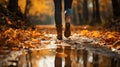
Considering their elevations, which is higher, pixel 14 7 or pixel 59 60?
pixel 14 7

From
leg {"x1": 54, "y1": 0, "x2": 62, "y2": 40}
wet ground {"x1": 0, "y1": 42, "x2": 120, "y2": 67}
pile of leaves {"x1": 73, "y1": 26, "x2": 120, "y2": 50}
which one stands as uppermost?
leg {"x1": 54, "y1": 0, "x2": 62, "y2": 40}

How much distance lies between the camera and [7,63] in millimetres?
4488

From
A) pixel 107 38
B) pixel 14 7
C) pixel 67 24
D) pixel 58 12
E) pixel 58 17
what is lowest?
pixel 107 38

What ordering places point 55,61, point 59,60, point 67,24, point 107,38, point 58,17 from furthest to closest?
point 67,24 < point 58,17 < point 107,38 < point 59,60 < point 55,61

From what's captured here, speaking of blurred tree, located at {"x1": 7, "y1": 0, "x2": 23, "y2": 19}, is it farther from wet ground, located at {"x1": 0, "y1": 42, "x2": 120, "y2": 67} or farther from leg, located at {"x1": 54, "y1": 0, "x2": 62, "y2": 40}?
wet ground, located at {"x1": 0, "y1": 42, "x2": 120, "y2": 67}

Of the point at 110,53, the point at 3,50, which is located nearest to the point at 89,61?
the point at 110,53

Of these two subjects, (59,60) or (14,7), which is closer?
(59,60)

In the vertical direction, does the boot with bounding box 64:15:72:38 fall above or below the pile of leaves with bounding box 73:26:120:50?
above

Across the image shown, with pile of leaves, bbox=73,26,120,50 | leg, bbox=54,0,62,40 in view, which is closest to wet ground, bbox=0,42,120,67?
pile of leaves, bbox=73,26,120,50

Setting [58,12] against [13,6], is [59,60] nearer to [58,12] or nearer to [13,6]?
[58,12]

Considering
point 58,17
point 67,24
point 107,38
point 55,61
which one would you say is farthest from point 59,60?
point 67,24

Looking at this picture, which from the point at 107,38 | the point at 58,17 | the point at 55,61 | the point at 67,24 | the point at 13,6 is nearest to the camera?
the point at 55,61

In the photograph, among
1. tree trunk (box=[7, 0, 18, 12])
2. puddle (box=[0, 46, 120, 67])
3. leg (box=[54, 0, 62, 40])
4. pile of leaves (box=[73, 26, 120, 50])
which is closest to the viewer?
puddle (box=[0, 46, 120, 67])

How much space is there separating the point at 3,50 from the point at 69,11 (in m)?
3.59
